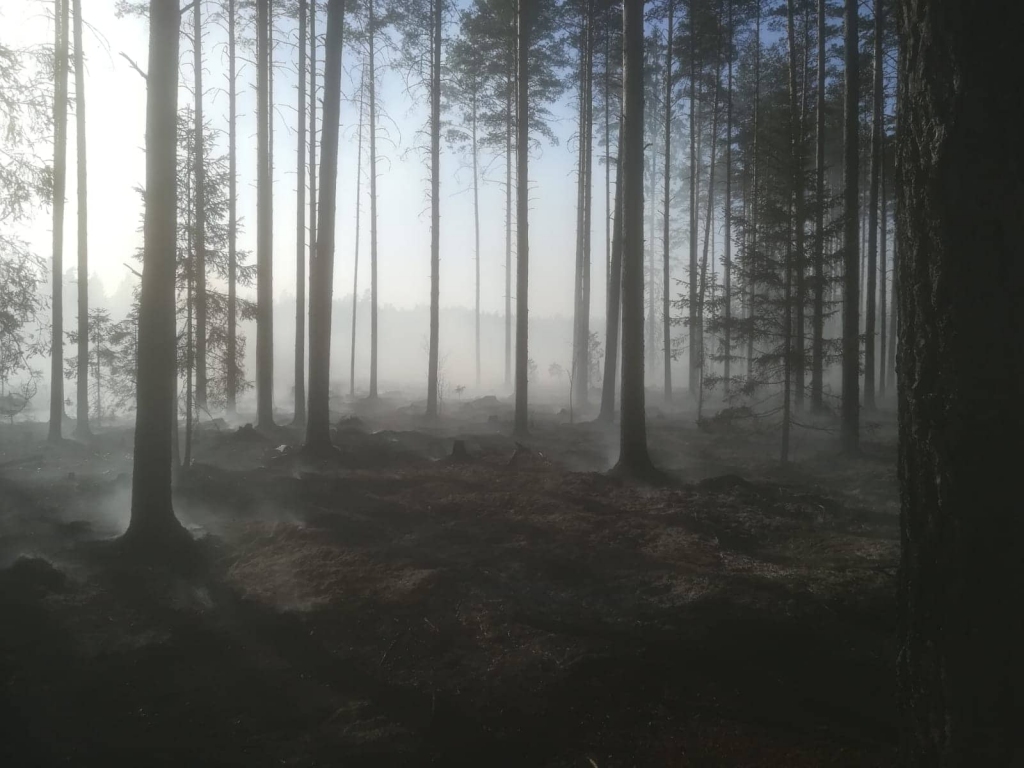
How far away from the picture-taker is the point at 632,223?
1162 centimetres

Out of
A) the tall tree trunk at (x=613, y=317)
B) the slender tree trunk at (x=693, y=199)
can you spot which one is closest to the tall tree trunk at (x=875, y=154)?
the slender tree trunk at (x=693, y=199)

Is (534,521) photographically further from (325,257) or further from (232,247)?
(232,247)

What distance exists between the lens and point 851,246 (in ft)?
→ 46.0

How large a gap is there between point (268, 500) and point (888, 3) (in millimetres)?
22263

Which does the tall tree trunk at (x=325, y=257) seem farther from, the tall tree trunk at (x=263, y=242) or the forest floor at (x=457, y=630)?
the tall tree trunk at (x=263, y=242)

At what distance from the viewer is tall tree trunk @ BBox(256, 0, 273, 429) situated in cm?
1741

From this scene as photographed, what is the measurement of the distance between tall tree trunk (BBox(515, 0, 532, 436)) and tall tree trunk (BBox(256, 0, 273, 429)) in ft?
25.5

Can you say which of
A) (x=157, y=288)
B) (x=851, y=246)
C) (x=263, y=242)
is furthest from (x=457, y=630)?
(x=263, y=242)

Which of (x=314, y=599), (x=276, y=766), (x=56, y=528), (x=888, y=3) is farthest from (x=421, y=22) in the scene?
(x=276, y=766)

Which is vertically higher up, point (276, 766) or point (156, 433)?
point (156, 433)

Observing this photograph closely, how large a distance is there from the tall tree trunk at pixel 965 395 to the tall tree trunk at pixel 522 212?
14.0 m

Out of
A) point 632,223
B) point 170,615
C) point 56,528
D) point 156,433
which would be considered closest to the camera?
point 170,615

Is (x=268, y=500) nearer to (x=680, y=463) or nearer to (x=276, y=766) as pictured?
(x=276, y=766)

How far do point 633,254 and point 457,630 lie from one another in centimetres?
834
